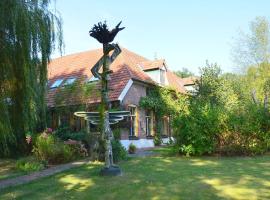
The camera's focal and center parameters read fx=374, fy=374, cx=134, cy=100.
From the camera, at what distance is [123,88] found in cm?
2361

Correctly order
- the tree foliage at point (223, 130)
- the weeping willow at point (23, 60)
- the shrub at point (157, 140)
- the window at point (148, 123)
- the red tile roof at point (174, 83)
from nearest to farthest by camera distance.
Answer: the weeping willow at point (23, 60)
the tree foliage at point (223, 130)
the window at point (148, 123)
the shrub at point (157, 140)
the red tile roof at point (174, 83)

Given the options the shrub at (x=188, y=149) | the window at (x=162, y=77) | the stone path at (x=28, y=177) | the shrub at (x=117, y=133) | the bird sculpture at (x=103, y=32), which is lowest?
the stone path at (x=28, y=177)

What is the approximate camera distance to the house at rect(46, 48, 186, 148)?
2336cm

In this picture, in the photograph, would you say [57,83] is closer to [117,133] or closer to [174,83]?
[117,133]

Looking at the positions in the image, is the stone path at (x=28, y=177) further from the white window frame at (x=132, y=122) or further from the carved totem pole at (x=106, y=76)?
the white window frame at (x=132, y=122)

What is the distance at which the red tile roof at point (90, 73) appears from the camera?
921 inches

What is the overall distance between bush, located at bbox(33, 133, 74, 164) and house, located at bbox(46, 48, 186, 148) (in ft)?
16.5

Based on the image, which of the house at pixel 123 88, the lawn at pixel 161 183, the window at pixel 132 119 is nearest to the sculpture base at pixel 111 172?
the lawn at pixel 161 183

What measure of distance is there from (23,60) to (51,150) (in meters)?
7.21

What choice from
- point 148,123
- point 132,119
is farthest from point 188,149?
point 148,123

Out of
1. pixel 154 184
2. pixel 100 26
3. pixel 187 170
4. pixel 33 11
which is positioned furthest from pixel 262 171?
pixel 33 11

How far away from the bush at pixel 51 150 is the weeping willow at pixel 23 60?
18.5ft

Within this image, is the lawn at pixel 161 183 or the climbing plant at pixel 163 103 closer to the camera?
the lawn at pixel 161 183

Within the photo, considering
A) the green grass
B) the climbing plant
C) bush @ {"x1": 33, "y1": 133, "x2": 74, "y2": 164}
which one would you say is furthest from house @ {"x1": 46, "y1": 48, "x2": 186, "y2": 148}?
the green grass
